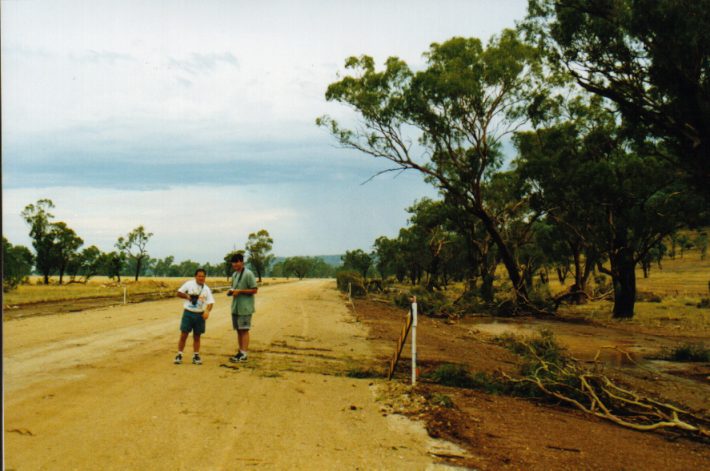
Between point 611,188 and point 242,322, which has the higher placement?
point 611,188

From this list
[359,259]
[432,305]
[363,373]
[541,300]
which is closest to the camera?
[363,373]

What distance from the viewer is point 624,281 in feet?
87.7

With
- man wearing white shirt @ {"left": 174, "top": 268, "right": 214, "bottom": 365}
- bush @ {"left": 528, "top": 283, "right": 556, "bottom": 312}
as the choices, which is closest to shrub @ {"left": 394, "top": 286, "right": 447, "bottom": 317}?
bush @ {"left": 528, "top": 283, "right": 556, "bottom": 312}

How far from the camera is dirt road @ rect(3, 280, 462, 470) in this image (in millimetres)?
5176

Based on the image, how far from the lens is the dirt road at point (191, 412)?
204 inches

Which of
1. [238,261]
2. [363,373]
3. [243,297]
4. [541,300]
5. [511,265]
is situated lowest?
[541,300]

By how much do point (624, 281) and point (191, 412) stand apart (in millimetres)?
25466

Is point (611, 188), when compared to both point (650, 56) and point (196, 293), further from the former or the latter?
point (196, 293)

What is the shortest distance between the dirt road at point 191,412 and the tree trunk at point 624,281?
1902 centimetres

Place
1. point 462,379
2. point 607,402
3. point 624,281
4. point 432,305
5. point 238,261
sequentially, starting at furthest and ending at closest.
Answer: point 432,305, point 624,281, point 238,261, point 462,379, point 607,402

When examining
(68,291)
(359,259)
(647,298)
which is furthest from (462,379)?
(359,259)

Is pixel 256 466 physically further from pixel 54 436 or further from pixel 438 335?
pixel 438 335

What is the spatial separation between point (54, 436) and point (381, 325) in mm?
16045

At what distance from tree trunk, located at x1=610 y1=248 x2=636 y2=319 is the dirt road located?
19016mm
